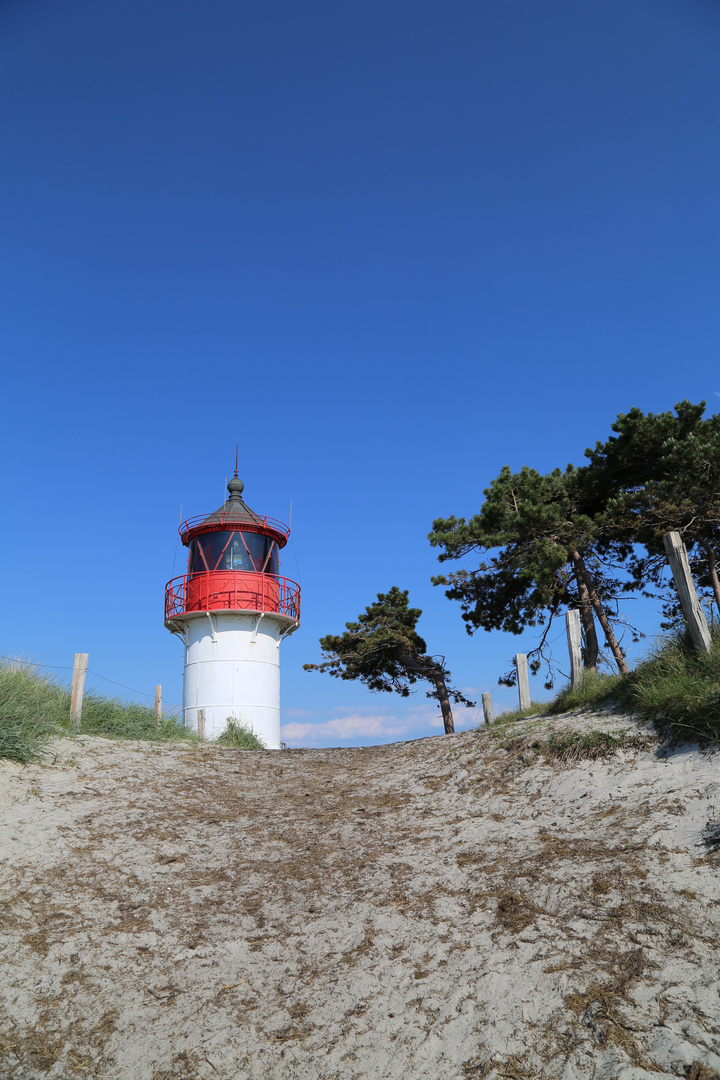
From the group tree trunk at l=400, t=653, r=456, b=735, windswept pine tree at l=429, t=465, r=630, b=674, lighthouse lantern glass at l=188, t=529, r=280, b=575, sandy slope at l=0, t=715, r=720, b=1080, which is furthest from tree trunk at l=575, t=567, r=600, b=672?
lighthouse lantern glass at l=188, t=529, r=280, b=575

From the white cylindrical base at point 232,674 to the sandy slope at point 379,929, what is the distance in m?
10.7

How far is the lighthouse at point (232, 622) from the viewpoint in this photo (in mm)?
20109

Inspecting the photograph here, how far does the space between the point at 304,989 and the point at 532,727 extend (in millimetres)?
6630

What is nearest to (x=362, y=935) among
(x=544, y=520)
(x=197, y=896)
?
(x=197, y=896)

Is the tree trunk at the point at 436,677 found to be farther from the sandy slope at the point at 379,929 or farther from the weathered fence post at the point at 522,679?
A: the sandy slope at the point at 379,929

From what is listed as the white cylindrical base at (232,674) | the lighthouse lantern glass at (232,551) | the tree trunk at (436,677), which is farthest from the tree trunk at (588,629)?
the lighthouse lantern glass at (232,551)

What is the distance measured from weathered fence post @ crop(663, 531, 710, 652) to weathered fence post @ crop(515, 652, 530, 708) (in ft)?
21.3

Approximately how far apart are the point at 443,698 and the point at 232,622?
8274 millimetres

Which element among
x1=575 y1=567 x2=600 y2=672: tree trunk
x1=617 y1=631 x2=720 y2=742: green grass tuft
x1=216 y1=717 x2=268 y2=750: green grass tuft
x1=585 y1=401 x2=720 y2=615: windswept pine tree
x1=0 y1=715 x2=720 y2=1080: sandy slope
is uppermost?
x1=585 y1=401 x2=720 y2=615: windswept pine tree

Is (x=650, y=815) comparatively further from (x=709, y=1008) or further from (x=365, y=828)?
(x=365, y=828)

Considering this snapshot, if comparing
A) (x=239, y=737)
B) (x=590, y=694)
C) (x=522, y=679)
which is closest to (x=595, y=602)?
(x=522, y=679)

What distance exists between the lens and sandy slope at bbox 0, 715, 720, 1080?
161 inches

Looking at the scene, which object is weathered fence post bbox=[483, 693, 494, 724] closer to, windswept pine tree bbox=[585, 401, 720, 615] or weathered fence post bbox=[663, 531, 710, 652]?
windswept pine tree bbox=[585, 401, 720, 615]

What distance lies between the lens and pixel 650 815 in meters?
6.31
